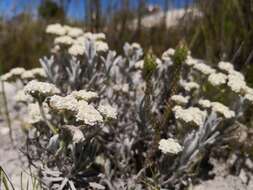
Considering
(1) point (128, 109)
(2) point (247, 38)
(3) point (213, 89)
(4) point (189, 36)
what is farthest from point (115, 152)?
(4) point (189, 36)

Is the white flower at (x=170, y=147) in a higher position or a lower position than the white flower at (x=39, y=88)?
lower

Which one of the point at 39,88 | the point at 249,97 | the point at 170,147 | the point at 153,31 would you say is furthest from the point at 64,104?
the point at 153,31

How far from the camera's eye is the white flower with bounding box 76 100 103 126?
184 centimetres

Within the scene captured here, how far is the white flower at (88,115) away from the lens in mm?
1838

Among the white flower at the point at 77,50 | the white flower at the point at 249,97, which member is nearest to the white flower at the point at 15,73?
the white flower at the point at 77,50

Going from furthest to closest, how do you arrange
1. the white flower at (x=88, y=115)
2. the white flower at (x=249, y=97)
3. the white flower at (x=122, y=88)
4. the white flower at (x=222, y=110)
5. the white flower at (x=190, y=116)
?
the white flower at (x=122, y=88) < the white flower at (x=249, y=97) < the white flower at (x=222, y=110) < the white flower at (x=190, y=116) < the white flower at (x=88, y=115)

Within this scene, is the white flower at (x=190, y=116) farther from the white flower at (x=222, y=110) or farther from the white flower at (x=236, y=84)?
the white flower at (x=236, y=84)

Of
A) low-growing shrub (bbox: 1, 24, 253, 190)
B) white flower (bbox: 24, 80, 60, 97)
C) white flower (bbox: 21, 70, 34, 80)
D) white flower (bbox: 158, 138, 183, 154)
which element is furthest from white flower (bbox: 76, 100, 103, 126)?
white flower (bbox: 21, 70, 34, 80)

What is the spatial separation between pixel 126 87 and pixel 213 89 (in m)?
0.57

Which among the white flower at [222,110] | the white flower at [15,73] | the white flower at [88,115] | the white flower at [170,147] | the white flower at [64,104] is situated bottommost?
the white flower at [170,147]

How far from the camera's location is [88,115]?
6.07 ft

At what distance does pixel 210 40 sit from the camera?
3799 millimetres

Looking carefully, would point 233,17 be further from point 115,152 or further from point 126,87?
point 115,152

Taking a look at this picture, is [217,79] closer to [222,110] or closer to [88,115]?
[222,110]
